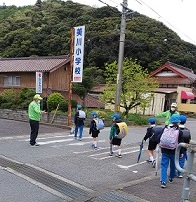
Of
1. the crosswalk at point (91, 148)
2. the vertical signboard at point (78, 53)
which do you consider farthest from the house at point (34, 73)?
the crosswalk at point (91, 148)

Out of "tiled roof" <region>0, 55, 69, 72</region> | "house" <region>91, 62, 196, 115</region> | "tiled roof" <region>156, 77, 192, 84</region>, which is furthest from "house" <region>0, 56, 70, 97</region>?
"tiled roof" <region>156, 77, 192, 84</region>

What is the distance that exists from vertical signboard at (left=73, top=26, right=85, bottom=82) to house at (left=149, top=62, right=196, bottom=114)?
16.9 meters

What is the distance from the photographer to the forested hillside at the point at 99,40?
42906 millimetres

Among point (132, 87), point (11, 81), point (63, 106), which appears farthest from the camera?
point (11, 81)

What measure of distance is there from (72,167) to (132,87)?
12761 millimetres

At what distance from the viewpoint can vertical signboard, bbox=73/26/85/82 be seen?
14.8 meters

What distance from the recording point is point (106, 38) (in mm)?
42531

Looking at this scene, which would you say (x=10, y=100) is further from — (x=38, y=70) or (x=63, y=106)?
(x=63, y=106)

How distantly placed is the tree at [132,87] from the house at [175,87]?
10.4 m

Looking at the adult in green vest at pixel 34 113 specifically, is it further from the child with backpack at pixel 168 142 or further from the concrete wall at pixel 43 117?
the concrete wall at pixel 43 117

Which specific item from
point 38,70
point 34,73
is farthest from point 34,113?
point 34,73

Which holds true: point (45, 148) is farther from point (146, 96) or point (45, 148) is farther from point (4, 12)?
point (4, 12)

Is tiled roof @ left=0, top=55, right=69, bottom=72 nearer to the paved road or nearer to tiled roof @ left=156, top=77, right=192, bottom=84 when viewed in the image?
the paved road

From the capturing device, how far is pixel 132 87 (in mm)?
19391
